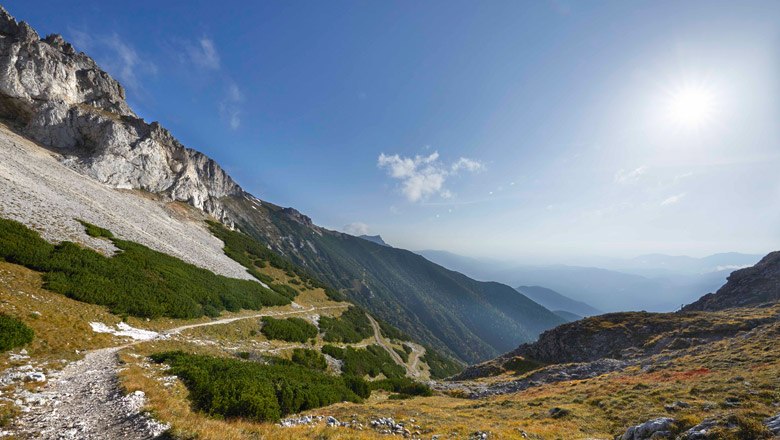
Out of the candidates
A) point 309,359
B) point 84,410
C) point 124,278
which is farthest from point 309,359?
point 84,410

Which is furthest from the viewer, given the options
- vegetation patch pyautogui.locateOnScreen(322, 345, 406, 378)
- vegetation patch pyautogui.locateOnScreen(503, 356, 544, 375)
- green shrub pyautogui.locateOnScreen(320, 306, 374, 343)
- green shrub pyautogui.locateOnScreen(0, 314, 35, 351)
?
vegetation patch pyautogui.locateOnScreen(503, 356, 544, 375)

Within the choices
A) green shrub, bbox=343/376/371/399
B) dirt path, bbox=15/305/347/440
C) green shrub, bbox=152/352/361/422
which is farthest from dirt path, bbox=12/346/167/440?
green shrub, bbox=343/376/371/399

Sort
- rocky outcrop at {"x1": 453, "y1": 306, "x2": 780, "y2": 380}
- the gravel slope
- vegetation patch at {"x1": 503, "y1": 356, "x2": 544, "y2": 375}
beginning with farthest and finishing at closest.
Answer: vegetation patch at {"x1": 503, "y1": 356, "x2": 544, "y2": 375}
rocky outcrop at {"x1": 453, "y1": 306, "x2": 780, "y2": 380}
the gravel slope

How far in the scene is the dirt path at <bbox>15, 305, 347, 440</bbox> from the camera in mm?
9500

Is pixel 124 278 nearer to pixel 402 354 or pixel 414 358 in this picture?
pixel 402 354

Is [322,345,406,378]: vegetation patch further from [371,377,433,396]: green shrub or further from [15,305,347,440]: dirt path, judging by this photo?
[15,305,347,440]: dirt path

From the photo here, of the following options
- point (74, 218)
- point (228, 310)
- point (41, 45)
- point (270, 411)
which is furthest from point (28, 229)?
point (41, 45)

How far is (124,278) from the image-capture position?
27234 mm

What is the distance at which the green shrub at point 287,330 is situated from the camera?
3397 cm

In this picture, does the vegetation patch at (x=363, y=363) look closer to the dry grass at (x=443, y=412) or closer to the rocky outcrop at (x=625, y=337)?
the dry grass at (x=443, y=412)

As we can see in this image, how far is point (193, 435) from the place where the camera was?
32.2 ft

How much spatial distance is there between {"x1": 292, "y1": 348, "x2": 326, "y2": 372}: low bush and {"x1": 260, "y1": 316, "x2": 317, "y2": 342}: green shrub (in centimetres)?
319

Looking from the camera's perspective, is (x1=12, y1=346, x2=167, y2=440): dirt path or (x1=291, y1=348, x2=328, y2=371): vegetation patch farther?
(x1=291, y1=348, x2=328, y2=371): vegetation patch

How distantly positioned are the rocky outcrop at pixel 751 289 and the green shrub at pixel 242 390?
84756mm
